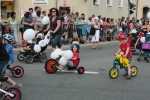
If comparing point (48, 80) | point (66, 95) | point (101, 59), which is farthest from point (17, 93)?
point (101, 59)

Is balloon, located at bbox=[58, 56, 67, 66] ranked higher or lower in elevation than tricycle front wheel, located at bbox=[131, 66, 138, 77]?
higher

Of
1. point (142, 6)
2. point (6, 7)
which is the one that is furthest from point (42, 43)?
point (142, 6)

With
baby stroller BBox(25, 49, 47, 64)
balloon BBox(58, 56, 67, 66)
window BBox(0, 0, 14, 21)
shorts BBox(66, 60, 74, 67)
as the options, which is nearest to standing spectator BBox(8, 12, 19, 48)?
baby stroller BBox(25, 49, 47, 64)

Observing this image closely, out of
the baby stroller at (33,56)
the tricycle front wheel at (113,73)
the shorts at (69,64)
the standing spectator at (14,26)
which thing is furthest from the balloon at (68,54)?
the standing spectator at (14,26)

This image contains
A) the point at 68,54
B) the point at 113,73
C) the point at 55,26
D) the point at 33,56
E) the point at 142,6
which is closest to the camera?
the point at 113,73

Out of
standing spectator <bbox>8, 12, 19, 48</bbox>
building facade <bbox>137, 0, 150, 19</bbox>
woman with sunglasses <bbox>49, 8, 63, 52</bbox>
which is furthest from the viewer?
building facade <bbox>137, 0, 150, 19</bbox>

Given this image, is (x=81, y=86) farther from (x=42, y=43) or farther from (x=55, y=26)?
(x=42, y=43)

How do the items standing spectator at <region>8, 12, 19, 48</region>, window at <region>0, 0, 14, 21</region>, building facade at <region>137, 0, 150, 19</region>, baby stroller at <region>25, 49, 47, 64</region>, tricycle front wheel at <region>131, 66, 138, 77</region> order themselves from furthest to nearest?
building facade at <region>137, 0, 150, 19</region>, window at <region>0, 0, 14, 21</region>, standing spectator at <region>8, 12, 19, 48</region>, baby stroller at <region>25, 49, 47, 64</region>, tricycle front wheel at <region>131, 66, 138, 77</region>

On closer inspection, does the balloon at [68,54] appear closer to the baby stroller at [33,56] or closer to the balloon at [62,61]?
the balloon at [62,61]

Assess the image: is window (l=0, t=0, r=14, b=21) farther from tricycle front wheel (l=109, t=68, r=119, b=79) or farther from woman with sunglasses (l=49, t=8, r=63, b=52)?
tricycle front wheel (l=109, t=68, r=119, b=79)

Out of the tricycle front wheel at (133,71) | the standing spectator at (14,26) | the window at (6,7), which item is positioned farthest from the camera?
the window at (6,7)

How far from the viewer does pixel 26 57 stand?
10.0 meters

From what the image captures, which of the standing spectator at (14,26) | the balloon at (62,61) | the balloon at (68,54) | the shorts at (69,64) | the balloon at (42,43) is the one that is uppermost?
the standing spectator at (14,26)

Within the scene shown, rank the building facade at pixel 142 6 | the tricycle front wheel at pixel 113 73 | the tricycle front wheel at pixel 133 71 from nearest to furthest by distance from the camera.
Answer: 1. the tricycle front wheel at pixel 113 73
2. the tricycle front wheel at pixel 133 71
3. the building facade at pixel 142 6
